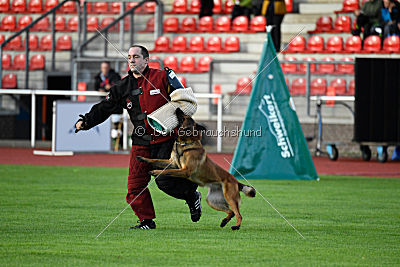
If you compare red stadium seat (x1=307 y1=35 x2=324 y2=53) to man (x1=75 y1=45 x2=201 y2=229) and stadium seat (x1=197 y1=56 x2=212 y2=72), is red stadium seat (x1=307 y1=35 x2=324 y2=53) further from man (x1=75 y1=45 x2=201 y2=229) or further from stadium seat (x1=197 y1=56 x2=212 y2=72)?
man (x1=75 y1=45 x2=201 y2=229)

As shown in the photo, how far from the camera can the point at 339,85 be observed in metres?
20.6

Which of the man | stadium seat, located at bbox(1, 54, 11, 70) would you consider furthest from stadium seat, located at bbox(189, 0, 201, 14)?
the man

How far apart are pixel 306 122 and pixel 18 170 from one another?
24.5 ft

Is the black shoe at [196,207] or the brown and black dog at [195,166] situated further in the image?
the black shoe at [196,207]

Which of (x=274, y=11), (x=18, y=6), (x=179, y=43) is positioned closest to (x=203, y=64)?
(x=179, y=43)

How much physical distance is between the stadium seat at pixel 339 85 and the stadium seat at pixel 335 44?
8.72ft

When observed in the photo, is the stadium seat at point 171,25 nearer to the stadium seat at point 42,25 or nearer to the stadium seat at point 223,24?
the stadium seat at point 223,24

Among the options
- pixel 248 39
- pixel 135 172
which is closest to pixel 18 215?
pixel 135 172

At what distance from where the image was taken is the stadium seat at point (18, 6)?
2798cm

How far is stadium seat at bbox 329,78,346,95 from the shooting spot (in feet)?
67.2

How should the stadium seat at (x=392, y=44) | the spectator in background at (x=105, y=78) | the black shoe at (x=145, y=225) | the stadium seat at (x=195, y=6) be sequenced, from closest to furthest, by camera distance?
the black shoe at (x=145, y=225)
the spectator in background at (x=105, y=78)
the stadium seat at (x=392, y=44)
the stadium seat at (x=195, y=6)

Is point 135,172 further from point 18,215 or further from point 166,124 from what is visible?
point 18,215

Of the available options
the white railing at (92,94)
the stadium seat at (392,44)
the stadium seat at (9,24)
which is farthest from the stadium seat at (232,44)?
the stadium seat at (9,24)

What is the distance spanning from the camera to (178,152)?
26.9 ft
